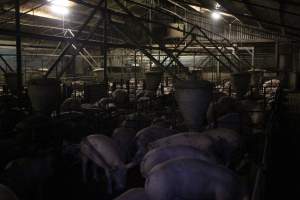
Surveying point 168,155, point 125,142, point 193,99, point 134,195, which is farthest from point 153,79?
point 134,195

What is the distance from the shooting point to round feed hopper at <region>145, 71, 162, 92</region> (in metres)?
12.4

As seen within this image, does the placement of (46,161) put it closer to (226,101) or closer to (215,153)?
(215,153)

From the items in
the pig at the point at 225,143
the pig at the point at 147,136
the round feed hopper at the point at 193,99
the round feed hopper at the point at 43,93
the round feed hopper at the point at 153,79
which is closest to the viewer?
the pig at the point at 225,143

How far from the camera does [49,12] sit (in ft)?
51.7

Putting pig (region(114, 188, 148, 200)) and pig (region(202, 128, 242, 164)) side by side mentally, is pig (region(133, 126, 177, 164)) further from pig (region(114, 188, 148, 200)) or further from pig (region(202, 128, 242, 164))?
pig (region(114, 188, 148, 200))

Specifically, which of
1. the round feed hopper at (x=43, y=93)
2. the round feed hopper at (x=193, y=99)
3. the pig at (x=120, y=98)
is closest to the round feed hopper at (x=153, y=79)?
the pig at (x=120, y=98)

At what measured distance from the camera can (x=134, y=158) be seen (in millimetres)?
5418

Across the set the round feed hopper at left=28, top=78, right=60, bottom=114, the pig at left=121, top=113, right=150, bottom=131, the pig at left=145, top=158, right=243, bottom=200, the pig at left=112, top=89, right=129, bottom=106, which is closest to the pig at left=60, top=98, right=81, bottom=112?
the pig at left=112, top=89, right=129, bottom=106

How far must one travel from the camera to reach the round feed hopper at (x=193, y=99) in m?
6.53

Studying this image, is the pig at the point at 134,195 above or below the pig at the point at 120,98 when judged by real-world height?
below

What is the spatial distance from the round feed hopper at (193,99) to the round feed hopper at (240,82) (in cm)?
496

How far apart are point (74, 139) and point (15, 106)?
207 cm

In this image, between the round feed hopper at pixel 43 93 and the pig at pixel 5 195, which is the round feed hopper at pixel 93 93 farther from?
the pig at pixel 5 195

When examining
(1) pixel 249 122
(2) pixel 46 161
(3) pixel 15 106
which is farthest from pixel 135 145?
(3) pixel 15 106
